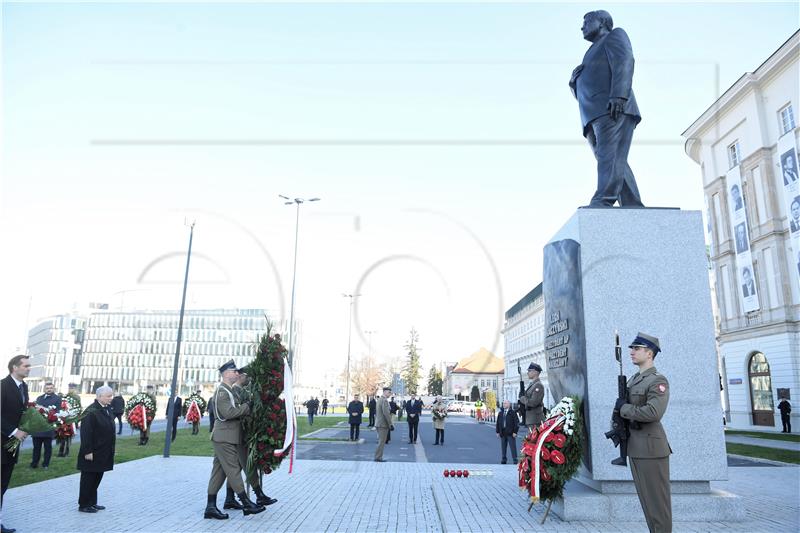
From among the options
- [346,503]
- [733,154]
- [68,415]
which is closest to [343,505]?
[346,503]

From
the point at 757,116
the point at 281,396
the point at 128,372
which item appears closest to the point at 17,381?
the point at 281,396

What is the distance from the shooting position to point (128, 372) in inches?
4626

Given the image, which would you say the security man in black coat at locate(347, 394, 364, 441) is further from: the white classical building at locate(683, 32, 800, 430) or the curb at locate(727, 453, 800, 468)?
the white classical building at locate(683, 32, 800, 430)

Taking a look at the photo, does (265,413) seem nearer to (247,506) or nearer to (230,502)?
(247,506)

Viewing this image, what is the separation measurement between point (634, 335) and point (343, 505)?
5160 millimetres

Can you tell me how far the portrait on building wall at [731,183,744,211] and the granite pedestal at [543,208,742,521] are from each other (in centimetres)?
3372

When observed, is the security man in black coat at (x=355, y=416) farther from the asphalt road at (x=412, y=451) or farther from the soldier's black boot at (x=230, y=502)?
the soldier's black boot at (x=230, y=502)

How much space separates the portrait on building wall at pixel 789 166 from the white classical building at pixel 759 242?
0.05 m

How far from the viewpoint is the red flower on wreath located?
24.1 feet

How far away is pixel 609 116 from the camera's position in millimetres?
9156

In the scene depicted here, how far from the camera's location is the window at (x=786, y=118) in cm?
3409

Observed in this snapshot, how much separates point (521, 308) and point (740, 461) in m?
67.4

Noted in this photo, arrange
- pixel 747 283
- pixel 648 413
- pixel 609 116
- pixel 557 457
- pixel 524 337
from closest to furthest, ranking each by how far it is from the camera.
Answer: pixel 648 413
pixel 557 457
pixel 609 116
pixel 747 283
pixel 524 337

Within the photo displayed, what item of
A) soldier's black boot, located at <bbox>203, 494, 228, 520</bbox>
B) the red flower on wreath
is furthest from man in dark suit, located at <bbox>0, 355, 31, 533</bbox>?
the red flower on wreath
